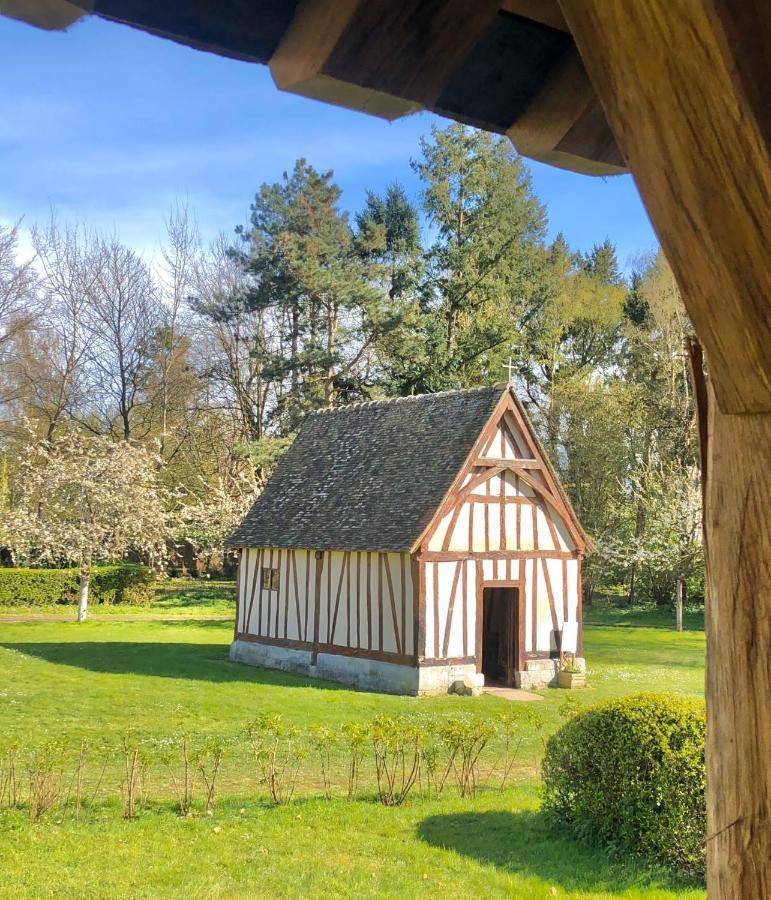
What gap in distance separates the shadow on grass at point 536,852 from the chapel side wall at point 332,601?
26.9ft

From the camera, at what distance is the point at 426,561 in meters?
17.0

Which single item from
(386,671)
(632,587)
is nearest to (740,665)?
(386,671)

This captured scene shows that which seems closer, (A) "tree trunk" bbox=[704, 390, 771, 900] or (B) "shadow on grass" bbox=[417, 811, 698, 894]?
(A) "tree trunk" bbox=[704, 390, 771, 900]

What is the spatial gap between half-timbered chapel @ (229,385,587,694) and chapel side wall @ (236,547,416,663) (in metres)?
0.03

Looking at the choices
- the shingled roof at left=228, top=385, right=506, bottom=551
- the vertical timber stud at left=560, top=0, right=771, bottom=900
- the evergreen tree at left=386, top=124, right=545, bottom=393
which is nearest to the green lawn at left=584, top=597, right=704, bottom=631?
the evergreen tree at left=386, top=124, right=545, bottom=393

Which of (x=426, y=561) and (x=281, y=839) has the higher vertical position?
(x=426, y=561)

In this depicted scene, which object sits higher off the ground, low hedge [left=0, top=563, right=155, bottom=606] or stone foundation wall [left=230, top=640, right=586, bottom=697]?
low hedge [left=0, top=563, right=155, bottom=606]

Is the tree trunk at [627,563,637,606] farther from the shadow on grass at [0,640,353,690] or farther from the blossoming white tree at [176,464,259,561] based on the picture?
the shadow on grass at [0,640,353,690]

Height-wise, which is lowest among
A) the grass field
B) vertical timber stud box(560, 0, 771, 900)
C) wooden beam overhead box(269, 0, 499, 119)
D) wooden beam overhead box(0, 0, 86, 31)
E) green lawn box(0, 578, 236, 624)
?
the grass field

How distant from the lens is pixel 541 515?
18609 millimetres

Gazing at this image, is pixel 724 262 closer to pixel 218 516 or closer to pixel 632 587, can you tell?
pixel 218 516

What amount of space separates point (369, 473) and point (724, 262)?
18.7m

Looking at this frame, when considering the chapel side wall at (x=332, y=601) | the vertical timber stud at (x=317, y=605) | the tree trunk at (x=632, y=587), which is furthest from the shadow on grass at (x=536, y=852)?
the tree trunk at (x=632, y=587)

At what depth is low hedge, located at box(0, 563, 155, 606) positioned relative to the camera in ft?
99.9
